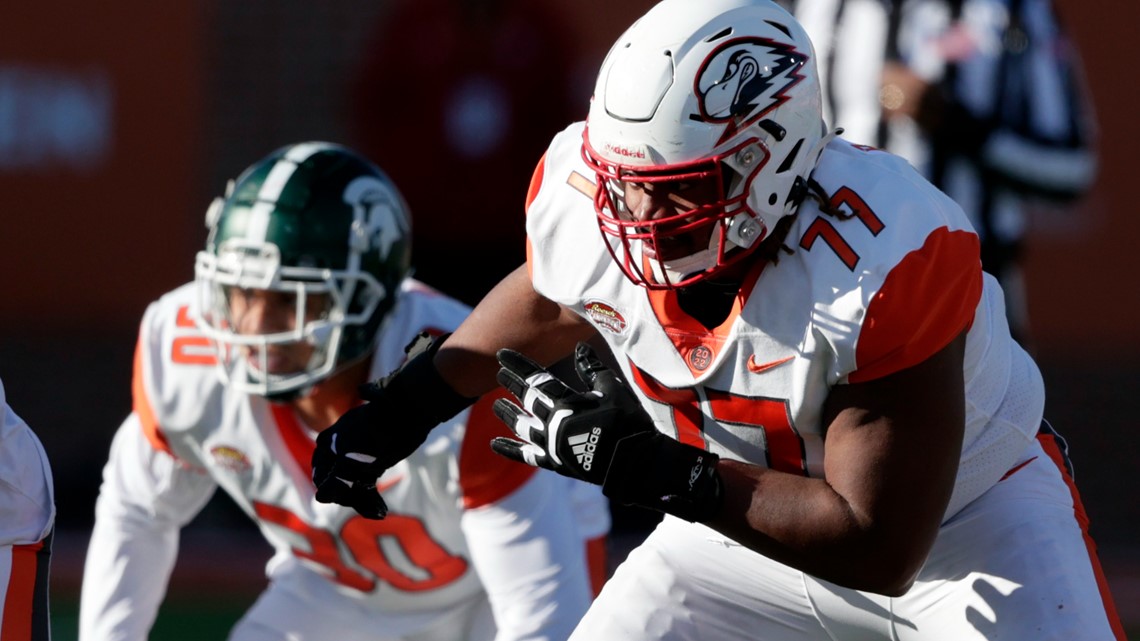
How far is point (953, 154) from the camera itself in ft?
14.4

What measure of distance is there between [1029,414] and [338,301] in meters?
1.40

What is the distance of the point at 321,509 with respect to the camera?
346cm

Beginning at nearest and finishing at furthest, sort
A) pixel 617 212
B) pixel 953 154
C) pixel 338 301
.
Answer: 1. pixel 617 212
2. pixel 338 301
3. pixel 953 154

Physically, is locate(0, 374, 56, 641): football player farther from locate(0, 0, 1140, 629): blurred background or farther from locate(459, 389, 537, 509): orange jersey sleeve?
locate(0, 0, 1140, 629): blurred background

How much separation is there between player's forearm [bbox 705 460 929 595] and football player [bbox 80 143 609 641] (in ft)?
2.85

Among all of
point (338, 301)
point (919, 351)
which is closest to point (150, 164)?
point (338, 301)

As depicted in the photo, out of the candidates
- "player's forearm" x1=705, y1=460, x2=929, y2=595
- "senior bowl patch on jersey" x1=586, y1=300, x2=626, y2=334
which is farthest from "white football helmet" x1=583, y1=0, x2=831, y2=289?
"player's forearm" x1=705, y1=460, x2=929, y2=595

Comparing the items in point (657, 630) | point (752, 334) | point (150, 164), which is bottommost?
point (150, 164)

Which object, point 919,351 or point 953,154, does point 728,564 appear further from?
point 953,154

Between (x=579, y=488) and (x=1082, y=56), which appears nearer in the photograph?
(x=579, y=488)

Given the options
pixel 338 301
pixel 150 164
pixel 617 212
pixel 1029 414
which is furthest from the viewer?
pixel 150 164

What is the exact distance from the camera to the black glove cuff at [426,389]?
289 centimetres

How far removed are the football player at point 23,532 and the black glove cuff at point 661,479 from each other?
3.28ft

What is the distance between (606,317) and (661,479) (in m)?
0.38
